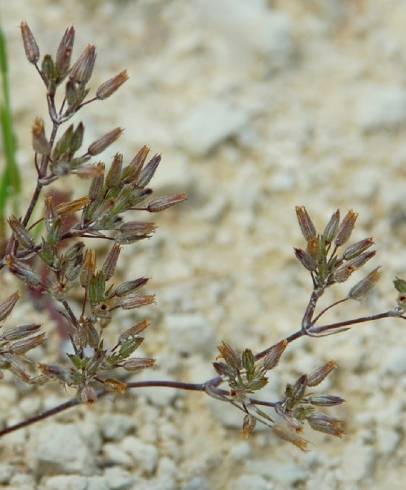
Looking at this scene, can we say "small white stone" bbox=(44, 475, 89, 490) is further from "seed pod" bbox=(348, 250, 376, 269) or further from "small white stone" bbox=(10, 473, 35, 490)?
"seed pod" bbox=(348, 250, 376, 269)

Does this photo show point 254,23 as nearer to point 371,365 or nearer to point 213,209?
point 213,209

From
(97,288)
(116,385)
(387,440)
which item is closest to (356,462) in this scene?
(387,440)

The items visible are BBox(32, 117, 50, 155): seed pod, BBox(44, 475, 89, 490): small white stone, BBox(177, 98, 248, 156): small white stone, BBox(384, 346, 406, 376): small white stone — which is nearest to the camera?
BBox(32, 117, 50, 155): seed pod

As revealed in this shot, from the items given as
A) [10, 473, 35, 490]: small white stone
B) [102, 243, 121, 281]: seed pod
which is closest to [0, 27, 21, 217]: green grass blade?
[10, 473, 35, 490]: small white stone

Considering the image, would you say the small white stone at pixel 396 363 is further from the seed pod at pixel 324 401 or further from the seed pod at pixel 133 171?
the seed pod at pixel 133 171

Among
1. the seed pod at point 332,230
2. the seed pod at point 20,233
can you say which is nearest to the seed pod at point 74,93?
the seed pod at point 20,233

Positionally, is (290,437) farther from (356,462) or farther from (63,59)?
(63,59)
